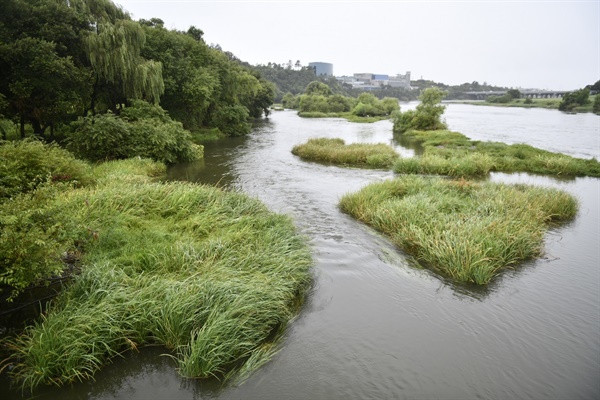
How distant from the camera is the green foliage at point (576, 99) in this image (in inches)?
3484

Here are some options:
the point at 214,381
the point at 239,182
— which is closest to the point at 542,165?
the point at 239,182

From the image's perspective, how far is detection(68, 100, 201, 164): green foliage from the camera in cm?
2038

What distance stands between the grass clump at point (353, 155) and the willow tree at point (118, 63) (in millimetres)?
13306

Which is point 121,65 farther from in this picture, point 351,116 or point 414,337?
point 351,116

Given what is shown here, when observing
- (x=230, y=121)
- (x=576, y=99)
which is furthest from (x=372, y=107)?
(x=230, y=121)

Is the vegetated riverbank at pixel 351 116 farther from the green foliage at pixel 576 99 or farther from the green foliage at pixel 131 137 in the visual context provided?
the green foliage at pixel 131 137

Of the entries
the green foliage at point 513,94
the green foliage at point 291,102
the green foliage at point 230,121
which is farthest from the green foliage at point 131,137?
the green foliage at point 513,94

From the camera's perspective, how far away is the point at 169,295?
274 inches

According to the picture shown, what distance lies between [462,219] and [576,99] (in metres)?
106

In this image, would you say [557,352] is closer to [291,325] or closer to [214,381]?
[291,325]

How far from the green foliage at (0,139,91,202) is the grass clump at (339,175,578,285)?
11.0 metres

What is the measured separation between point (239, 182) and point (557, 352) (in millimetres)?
16833

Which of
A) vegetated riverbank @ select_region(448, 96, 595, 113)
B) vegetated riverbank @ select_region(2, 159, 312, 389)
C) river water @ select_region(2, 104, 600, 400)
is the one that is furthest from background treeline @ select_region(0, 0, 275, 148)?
vegetated riverbank @ select_region(448, 96, 595, 113)

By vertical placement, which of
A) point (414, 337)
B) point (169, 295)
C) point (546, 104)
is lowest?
point (414, 337)
